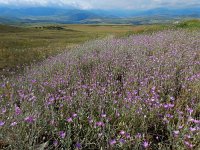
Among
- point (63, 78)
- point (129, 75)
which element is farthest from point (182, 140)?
point (63, 78)

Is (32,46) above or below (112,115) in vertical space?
below

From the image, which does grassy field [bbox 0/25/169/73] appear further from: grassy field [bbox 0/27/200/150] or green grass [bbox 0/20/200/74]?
grassy field [bbox 0/27/200/150]

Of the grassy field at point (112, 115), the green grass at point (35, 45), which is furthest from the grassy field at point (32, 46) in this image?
Result: the grassy field at point (112, 115)

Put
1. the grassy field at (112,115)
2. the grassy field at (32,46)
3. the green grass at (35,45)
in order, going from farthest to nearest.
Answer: the grassy field at (32,46)
the green grass at (35,45)
the grassy field at (112,115)

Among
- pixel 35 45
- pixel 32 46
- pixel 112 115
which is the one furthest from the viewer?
pixel 35 45

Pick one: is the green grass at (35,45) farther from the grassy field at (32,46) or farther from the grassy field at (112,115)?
the grassy field at (112,115)

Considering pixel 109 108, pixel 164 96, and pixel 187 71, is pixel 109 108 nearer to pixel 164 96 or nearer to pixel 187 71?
pixel 164 96

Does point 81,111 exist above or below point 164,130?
above

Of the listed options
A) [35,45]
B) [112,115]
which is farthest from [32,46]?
[112,115]

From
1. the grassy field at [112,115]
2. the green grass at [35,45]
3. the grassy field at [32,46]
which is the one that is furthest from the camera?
the grassy field at [32,46]

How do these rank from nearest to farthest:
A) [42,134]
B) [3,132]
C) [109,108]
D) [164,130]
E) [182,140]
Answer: [182,140] → [3,132] → [42,134] → [164,130] → [109,108]

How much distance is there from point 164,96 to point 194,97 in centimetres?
43

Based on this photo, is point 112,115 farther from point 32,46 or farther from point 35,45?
point 35,45

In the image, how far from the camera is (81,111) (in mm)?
3250
